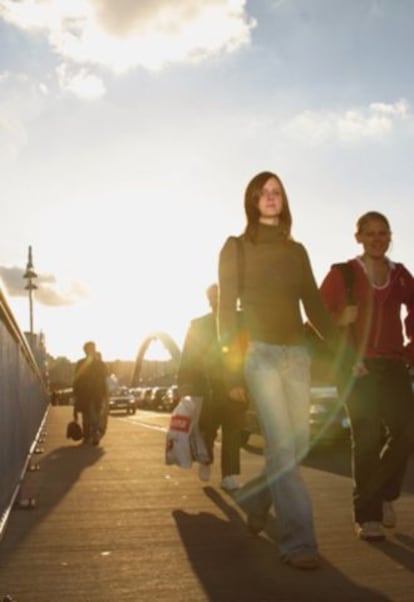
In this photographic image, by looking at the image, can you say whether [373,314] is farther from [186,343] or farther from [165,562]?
[186,343]

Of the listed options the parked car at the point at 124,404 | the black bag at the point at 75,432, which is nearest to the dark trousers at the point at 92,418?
the black bag at the point at 75,432

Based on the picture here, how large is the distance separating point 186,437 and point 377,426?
3.36m

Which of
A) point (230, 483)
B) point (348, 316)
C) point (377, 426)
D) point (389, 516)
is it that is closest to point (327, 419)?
point (230, 483)

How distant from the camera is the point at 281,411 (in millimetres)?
5230

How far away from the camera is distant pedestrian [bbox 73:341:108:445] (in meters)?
17.0

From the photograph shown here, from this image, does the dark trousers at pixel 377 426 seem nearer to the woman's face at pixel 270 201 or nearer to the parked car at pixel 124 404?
the woman's face at pixel 270 201

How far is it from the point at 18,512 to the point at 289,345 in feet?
10.8

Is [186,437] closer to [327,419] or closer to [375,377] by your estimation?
[375,377]

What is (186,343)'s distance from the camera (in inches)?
371

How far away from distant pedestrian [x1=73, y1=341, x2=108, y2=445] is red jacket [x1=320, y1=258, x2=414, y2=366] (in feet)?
36.9

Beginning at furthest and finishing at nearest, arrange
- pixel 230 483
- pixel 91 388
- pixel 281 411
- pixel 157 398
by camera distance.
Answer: pixel 157 398 < pixel 91 388 < pixel 230 483 < pixel 281 411

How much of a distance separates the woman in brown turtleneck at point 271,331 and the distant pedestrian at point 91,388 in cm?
1184

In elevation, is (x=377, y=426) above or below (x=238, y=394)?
below

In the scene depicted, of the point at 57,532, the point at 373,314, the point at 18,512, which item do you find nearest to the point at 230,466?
the point at 18,512
